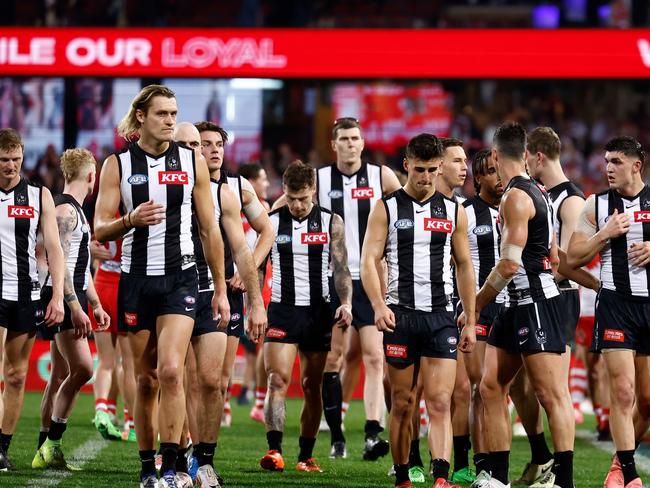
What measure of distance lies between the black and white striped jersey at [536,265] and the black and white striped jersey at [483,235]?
4.12ft

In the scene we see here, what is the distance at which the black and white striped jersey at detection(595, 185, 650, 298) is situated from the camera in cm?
A: 720

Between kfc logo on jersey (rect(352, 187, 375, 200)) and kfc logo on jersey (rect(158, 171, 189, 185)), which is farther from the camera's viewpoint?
kfc logo on jersey (rect(352, 187, 375, 200))

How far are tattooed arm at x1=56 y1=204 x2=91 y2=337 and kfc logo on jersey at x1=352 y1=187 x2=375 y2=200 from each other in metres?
2.41

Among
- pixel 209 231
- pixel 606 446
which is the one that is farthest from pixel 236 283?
pixel 606 446

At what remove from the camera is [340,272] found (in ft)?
28.5

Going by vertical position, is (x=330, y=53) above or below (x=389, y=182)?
above

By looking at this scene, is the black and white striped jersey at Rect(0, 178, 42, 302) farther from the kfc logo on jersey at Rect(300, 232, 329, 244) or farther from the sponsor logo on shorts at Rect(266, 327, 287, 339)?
the kfc logo on jersey at Rect(300, 232, 329, 244)

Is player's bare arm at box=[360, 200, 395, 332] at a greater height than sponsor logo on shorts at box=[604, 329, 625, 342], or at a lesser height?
greater

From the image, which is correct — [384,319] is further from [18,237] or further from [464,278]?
[18,237]

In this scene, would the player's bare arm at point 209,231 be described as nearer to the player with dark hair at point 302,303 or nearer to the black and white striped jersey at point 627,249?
the player with dark hair at point 302,303

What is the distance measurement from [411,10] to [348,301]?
13639mm

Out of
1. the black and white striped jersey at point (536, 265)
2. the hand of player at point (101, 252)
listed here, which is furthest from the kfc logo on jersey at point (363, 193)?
the black and white striped jersey at point (536, 265)

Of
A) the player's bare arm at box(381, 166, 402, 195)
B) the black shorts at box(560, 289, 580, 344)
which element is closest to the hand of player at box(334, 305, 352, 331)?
the black shorts at box(560, 289, 580, 344)

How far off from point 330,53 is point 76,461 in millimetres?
12146
